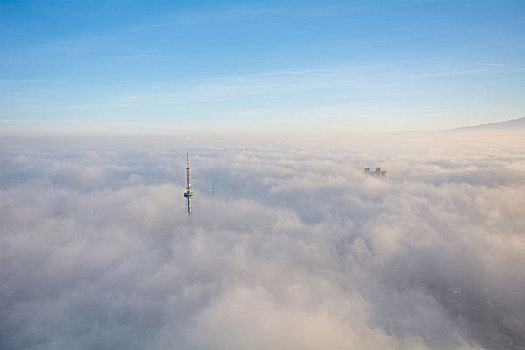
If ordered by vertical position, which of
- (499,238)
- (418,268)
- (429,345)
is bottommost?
(429,345)

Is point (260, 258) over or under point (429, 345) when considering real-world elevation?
over

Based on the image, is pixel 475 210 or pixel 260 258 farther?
pixel 475 210

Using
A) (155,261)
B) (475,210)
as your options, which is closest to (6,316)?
(155,261)

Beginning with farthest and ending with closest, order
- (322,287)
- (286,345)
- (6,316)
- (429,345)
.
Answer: (322,287) < (6,316) < (429,345) < (286,345)

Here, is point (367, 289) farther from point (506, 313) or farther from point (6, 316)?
point (6, 316)

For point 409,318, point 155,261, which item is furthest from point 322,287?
point 155,261

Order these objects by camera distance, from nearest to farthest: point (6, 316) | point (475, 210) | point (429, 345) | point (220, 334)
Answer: point (220, 334), point (429, 345), point (6, 316), point (475, 210)

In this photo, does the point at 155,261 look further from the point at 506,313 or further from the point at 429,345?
the point at 506,313

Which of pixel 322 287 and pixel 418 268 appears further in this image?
pixel 418 268

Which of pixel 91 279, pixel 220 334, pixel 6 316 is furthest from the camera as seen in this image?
pixel 91 279
